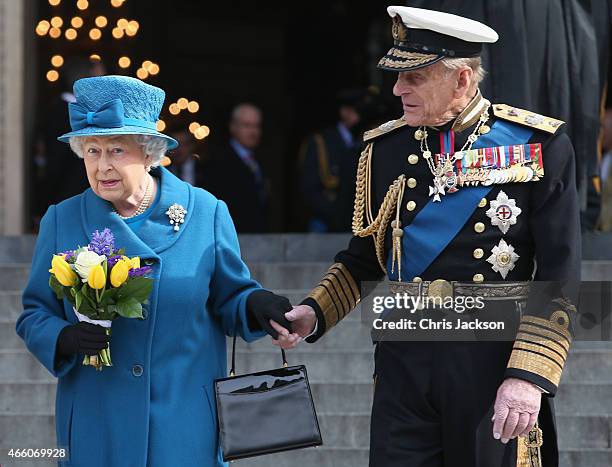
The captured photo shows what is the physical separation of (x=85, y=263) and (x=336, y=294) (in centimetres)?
86

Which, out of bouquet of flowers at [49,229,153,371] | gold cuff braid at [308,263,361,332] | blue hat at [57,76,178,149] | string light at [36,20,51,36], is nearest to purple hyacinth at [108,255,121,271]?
bouquet of flowers at [49,229,153,371]

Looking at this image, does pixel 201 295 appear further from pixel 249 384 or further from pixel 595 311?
pixel 595 311

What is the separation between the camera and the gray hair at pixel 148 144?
4.74 metres

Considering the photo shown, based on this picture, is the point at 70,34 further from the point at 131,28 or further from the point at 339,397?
the point at 339,397

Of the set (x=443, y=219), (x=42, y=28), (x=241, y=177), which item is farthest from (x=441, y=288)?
(x=42, y=28)

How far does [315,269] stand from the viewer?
28.0 feet

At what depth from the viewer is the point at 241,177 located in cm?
1052

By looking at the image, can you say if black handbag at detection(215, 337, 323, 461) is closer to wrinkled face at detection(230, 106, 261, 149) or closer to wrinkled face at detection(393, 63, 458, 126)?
wrinkled face at detection(393, 63, 458, 126)

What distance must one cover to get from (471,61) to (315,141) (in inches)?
246

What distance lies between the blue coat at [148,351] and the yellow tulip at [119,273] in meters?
0.18

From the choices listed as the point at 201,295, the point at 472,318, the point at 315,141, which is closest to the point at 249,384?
the point at 201,295

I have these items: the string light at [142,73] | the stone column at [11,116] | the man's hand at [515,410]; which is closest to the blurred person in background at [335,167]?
the stone column at [11,116]

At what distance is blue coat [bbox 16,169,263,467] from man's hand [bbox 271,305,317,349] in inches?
4.6

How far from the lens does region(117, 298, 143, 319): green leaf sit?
177 inches
